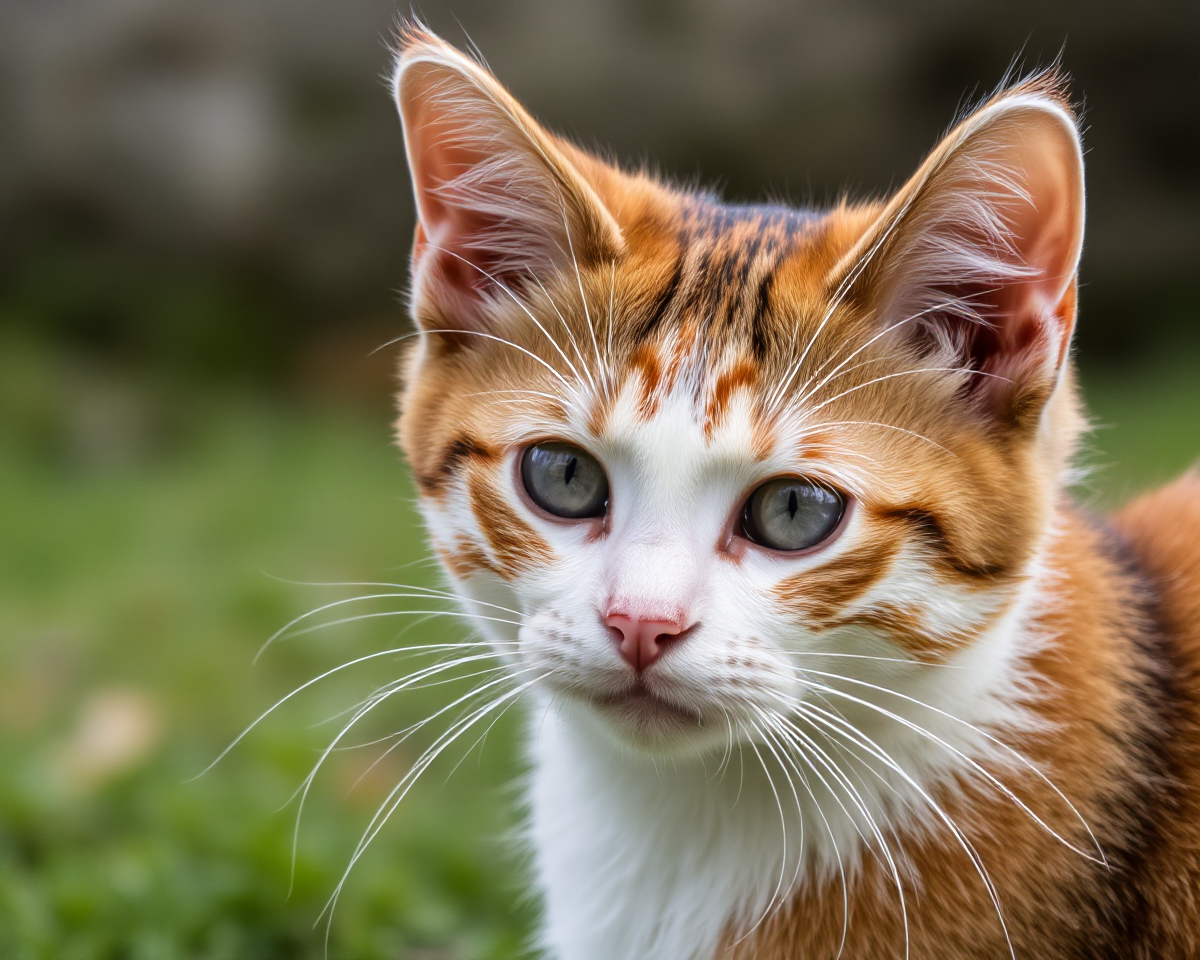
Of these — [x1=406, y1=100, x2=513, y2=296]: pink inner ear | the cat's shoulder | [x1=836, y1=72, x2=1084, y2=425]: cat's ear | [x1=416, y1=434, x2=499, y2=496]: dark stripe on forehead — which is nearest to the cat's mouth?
[x1=416, y1=434, x2=499, y2=496]: dark stripe on forehead

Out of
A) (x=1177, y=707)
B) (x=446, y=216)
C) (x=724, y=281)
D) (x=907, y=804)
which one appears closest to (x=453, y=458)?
(x=446, y=216)

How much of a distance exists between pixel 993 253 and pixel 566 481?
0.75 metres

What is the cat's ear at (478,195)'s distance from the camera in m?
1.99

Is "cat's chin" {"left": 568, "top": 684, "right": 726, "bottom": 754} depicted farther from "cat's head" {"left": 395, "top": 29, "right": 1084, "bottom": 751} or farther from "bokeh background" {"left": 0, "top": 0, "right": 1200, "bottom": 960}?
"bokeh background" {"left": 0, "top": 0, "right": 1200, "bottom": 960}

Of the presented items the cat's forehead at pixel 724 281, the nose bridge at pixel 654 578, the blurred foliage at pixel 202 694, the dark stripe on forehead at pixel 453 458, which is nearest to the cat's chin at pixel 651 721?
the nose bridge at pixel 654 578

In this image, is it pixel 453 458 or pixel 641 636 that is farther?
pixel 453 458

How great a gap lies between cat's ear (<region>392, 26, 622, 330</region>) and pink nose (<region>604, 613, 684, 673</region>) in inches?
26.2

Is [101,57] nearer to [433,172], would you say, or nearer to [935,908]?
[433,172]

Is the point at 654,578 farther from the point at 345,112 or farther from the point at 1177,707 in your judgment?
the point at 345,112

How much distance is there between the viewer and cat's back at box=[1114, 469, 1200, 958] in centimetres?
188

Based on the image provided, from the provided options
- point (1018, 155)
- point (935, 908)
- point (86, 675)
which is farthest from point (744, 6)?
point (935, 908)

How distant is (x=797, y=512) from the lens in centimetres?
184

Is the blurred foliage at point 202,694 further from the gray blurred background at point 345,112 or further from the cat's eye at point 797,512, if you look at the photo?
the cat's eye at point 797,512

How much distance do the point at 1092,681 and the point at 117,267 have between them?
6131 mm
